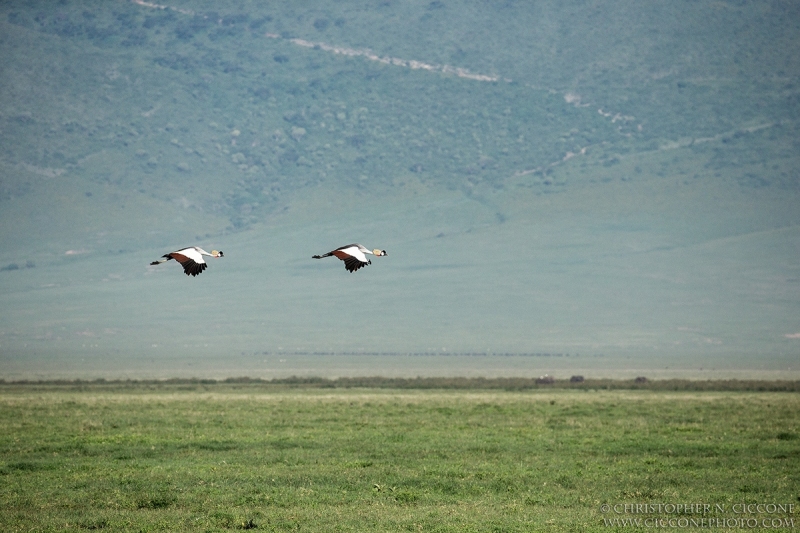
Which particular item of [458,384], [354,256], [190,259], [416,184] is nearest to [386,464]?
[354,256]

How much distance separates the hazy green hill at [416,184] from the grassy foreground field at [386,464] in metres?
45.5

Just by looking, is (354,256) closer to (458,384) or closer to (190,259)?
(190,259)

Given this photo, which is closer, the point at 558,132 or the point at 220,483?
the point at 220,483

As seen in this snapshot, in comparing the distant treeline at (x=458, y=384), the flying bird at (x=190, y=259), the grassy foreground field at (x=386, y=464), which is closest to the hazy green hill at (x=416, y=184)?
the distant treeline at (x=458, y=384)

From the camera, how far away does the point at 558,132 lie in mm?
165875

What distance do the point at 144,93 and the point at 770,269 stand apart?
10621 cm

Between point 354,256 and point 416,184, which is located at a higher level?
point 416,184

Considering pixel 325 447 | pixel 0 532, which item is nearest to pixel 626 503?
pixel 325 447

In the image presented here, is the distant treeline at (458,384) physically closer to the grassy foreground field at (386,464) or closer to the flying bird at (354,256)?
the grassy foreground field at (386,464)

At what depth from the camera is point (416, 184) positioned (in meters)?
153

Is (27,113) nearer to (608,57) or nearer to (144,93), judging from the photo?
(144,93)

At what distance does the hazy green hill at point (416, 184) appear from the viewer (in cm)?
10600

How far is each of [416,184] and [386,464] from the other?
426 ft

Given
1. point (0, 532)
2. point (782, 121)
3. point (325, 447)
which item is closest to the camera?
point (0, 532)
